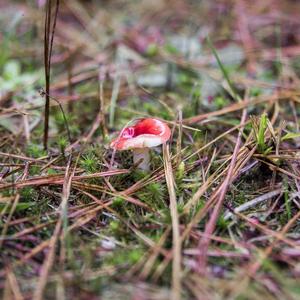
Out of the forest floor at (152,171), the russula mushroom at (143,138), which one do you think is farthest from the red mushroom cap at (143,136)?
the forest floor at (152,171)

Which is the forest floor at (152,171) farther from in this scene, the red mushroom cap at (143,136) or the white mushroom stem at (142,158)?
the red mushroom cap at (143,136)

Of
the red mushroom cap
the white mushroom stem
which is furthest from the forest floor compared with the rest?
the red mushroom cap

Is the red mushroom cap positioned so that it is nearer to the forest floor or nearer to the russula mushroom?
the russula mushroom

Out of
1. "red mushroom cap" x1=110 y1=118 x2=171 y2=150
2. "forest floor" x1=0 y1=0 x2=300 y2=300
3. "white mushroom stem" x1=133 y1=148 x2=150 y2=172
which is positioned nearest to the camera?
"forest floor" x1=0 y1=0 x2=300 y2=300

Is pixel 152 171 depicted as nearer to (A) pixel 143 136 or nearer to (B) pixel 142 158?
(B) pixel 142 158

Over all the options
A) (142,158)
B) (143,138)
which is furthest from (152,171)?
(143,138)
